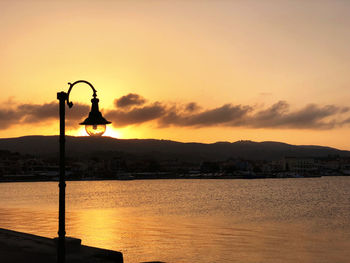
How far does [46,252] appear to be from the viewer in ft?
62.1

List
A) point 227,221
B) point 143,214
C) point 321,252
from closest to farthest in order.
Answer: point 321,252 < point 227,221 < point 143,214

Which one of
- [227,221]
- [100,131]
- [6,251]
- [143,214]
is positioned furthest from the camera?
[143,214]

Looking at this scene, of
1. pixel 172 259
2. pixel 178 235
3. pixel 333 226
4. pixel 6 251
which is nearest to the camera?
pixel 6 251

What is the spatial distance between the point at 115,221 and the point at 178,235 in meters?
16.3

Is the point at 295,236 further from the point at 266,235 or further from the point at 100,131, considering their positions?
the point at 100,131

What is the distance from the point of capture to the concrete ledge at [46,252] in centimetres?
1764

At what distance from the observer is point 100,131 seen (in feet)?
32.5

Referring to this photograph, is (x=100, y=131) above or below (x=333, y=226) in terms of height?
above

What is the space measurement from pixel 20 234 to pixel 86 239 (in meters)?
16.0

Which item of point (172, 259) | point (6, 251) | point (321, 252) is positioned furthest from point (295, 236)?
point (6, 251)

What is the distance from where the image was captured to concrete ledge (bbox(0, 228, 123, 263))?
57.9ft

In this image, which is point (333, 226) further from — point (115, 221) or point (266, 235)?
point (115, 221)

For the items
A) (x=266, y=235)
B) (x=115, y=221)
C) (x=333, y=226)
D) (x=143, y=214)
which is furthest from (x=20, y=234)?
(x=143, y=214)

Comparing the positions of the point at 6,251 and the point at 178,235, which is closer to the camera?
the point at 6,251
